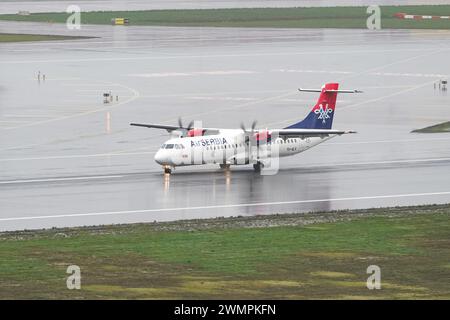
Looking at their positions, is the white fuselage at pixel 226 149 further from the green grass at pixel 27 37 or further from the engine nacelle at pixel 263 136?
the green grass at pixel 27 37

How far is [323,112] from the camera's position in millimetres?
79125

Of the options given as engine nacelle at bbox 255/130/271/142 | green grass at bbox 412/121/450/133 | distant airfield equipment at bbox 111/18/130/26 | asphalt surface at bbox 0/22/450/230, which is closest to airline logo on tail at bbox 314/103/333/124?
asphalt surface at bbox 0/22/450/230

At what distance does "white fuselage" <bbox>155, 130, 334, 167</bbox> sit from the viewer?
7156 centimetres

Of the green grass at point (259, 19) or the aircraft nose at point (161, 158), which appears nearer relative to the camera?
the aircraft nose at point (161, 158)

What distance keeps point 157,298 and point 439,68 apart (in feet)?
315

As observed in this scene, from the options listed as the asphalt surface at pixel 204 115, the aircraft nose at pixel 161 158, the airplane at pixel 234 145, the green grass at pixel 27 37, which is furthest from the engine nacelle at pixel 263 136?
the green grass at pixel 27 37

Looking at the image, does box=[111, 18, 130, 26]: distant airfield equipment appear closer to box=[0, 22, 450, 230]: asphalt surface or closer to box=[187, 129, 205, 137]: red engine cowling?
box=[0, 22, 450, 230]: asphalt surface

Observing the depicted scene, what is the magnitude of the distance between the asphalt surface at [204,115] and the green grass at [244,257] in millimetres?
3687

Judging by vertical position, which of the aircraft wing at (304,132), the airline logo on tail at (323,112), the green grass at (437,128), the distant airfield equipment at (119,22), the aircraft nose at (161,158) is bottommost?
the aircraft nose at (161,158)

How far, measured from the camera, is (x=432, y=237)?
56.0 metres

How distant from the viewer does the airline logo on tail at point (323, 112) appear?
7900 centimetres

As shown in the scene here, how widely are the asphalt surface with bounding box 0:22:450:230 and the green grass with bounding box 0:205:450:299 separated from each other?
369cm

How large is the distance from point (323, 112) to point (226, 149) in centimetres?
876
